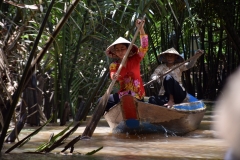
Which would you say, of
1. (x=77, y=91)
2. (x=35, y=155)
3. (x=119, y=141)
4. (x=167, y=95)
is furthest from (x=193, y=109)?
(x=35, y=155)

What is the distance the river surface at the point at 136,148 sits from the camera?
3600 millimetres

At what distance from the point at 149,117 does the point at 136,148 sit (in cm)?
139

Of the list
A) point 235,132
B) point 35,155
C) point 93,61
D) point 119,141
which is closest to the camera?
point 235,132

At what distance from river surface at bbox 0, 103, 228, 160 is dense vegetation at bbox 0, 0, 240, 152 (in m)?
0.33

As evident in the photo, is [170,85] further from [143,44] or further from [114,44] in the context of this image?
[114,44]

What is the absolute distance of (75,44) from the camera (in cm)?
748

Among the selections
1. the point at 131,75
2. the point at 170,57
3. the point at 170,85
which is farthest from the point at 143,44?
the point at 170,57

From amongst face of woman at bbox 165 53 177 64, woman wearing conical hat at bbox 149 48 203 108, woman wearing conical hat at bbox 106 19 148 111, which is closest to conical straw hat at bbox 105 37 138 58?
woman wearing conical hat at bbox 106 19 148 111

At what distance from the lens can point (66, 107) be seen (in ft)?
22.3

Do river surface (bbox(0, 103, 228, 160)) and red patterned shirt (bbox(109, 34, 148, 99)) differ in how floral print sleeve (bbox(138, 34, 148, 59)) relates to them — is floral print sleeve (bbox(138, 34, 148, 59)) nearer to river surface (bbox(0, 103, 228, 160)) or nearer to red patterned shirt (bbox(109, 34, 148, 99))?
red patterned shirt (bbox(109, 34, 148, 99))

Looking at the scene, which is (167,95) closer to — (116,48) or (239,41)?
(116,48)

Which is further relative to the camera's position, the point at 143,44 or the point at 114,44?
the point at 114,44

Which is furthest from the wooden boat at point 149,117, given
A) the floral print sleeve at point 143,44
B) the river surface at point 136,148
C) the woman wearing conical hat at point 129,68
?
the floral print sleeve at point 143,44

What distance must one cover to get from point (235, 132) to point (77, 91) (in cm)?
728
